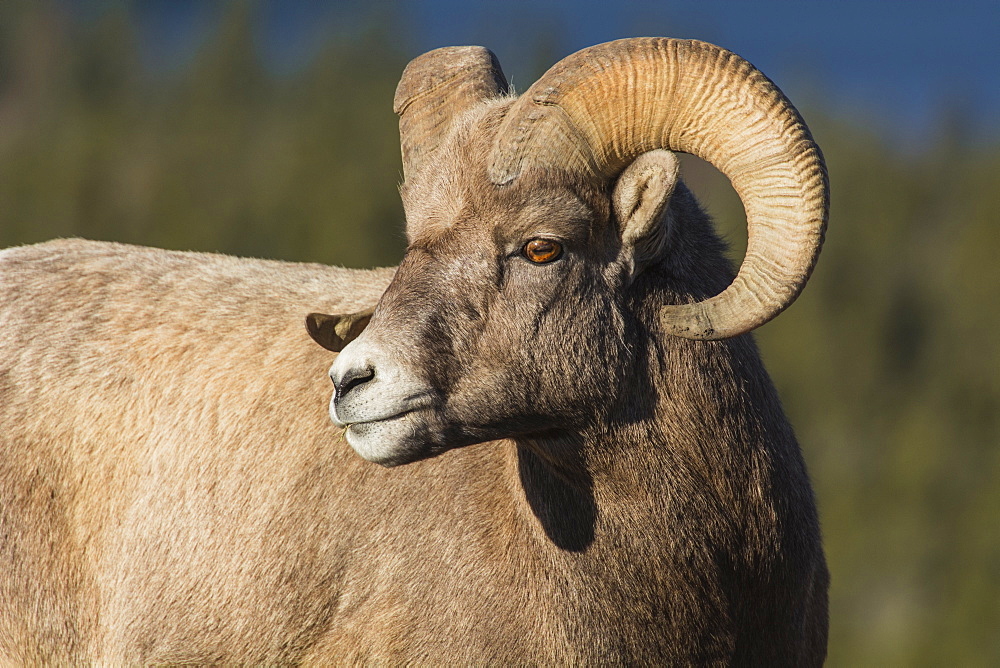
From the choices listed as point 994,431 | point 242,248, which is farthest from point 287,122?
point 994,431

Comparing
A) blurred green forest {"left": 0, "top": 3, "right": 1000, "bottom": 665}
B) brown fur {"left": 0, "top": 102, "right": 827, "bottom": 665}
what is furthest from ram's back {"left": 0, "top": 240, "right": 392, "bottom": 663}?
blurred green forest {"left": 0, "top": 3, "right": 1000, "bottom": 665}

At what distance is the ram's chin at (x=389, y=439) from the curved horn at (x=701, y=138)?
1.12m

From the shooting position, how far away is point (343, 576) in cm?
571

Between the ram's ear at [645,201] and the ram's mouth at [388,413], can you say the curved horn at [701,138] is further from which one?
the ram's mouth at [388,413]

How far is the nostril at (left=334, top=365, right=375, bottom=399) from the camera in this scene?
4660 millimetres

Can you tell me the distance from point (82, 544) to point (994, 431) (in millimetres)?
66893

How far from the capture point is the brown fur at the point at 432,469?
16.4ft

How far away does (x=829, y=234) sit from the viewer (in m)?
90.7

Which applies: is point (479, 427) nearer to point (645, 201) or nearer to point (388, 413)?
point (388, 413)

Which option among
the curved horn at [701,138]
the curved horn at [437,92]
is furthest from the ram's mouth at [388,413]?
the curved horn at [437,92]

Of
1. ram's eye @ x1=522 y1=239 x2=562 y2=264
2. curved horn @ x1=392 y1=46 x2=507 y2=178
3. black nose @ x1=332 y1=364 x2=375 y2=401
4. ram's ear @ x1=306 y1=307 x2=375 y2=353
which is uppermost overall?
curved horn @ x1=392 y1=46 x2=507 y2=178

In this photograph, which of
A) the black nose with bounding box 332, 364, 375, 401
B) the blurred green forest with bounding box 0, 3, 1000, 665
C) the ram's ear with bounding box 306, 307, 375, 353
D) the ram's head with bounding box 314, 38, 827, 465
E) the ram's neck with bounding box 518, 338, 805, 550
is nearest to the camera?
the black nose with bounding box 332, 364, 375, 401

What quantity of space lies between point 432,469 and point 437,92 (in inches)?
74.4

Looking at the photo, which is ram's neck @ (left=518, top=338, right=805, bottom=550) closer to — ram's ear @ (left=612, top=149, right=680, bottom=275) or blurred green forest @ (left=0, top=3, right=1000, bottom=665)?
ram's ear @ (left=612, top=149, right=680, bottom=275)
